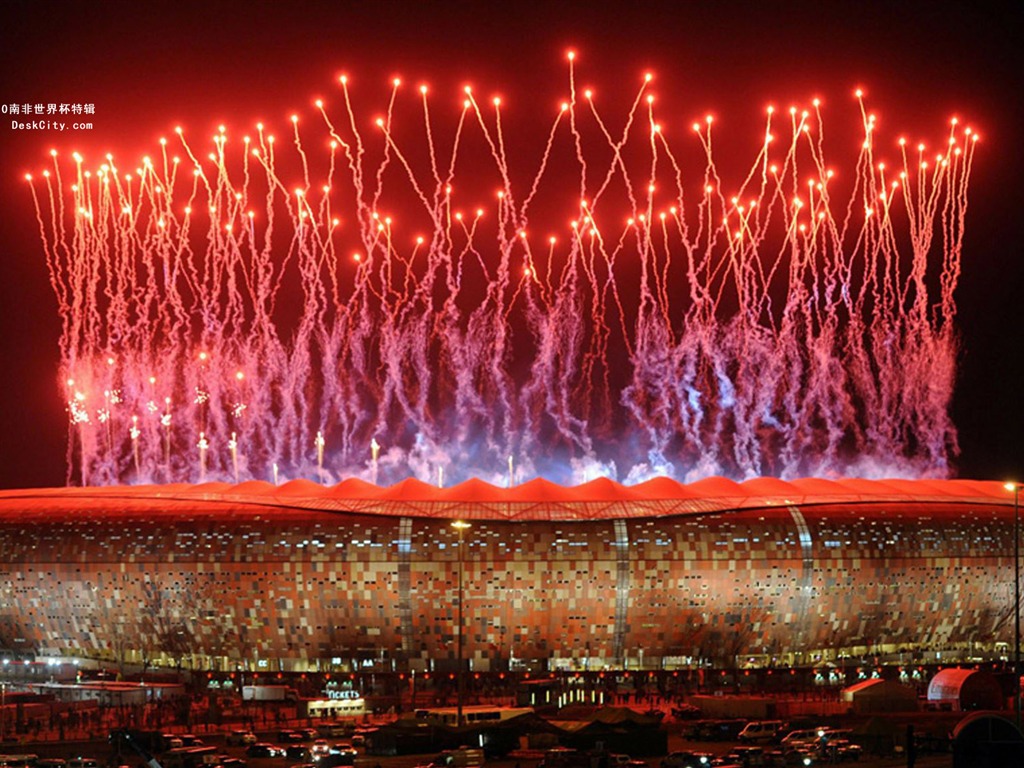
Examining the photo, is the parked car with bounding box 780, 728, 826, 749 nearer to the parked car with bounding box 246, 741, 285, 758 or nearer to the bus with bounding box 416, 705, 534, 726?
the bus with bounding box 416, 705, 534, 726

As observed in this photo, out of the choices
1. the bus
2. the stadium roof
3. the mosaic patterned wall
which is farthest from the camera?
the stadium roof

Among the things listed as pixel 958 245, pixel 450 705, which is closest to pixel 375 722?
pixel 450 705

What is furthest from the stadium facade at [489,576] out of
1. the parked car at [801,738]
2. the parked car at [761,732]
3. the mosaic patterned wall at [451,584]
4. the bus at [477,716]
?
the parked car at [801,738]

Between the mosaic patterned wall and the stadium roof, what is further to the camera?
the stadium roof

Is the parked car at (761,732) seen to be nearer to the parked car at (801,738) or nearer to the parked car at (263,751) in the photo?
the parked car at (801,738)

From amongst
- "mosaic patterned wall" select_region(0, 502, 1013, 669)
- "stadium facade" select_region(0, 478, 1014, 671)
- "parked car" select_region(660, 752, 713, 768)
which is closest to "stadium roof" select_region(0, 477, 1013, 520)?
"stadium facade" select_region(0, 478, 1014, 671)

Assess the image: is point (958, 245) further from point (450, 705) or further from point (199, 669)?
point (199, 669)
